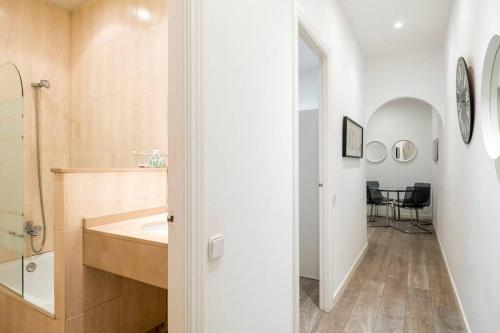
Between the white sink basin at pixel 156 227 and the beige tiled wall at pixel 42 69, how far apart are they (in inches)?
55.3

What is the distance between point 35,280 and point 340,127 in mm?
2901

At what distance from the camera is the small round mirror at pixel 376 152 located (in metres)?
6.86

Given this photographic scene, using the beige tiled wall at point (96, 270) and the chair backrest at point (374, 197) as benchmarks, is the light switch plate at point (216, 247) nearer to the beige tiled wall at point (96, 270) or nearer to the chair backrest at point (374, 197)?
the beige tiled wall at point (96, 270)

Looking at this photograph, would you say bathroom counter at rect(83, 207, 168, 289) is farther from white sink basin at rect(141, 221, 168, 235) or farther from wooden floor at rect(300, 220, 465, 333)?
wooden floor at rect(300, 220, 465, 333)

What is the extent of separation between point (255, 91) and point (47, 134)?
2209mm

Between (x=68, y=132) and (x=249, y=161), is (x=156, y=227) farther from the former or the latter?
(x=68, y=132)

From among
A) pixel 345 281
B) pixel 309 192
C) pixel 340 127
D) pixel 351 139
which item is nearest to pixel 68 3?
pixel 340 127

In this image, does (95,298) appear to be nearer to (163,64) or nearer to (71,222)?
(71,222)

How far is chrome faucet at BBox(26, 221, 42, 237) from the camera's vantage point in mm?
2320

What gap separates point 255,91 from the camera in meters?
1.35

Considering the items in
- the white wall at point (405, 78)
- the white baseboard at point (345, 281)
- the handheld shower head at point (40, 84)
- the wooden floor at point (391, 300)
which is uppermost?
the white wall at point (405, 78)

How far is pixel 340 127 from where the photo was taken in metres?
2.78

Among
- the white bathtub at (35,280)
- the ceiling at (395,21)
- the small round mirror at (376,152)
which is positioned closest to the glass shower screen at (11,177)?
the white bathtub at (35,280)

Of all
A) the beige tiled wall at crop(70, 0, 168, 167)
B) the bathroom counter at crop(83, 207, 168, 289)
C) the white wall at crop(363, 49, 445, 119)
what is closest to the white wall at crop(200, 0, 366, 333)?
the bathroom counter at crop(83, 207, 168, 289)
